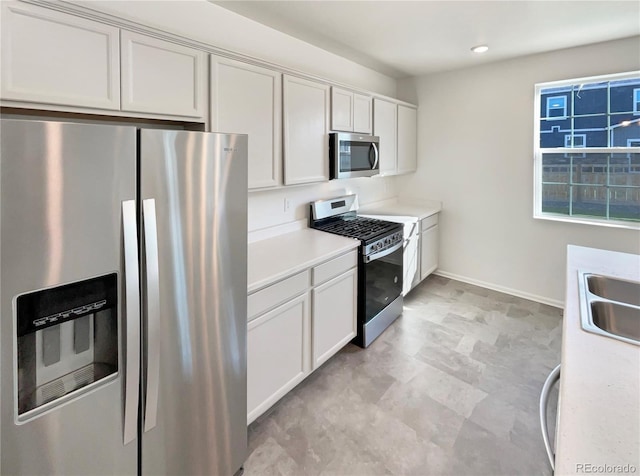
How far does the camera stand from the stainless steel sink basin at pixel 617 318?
1404mm

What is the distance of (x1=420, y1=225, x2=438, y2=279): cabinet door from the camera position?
3.92m

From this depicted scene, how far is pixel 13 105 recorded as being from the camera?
123cm

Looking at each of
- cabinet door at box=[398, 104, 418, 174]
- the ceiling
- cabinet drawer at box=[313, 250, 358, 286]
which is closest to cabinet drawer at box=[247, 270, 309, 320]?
cabinet drawer at box=[313, 250, 358, 286]

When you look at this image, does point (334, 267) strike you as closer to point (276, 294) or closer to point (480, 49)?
point (276, 294)

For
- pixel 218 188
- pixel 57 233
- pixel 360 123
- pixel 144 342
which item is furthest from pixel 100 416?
pixel 360 123

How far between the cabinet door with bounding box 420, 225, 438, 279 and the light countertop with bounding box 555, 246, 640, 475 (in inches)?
102

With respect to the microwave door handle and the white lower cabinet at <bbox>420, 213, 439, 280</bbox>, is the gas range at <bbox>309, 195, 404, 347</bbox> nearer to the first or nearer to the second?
the microwave door handle

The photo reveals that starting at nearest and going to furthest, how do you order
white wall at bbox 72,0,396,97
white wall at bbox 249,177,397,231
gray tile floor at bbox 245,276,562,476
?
gray tile floor at bbox 245,276,562,476 < white wall at bbox 72,0,396,97 < white wall at bbox 249,177,397,231

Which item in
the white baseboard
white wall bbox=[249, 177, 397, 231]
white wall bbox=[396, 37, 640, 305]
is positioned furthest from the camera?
the white baseboard

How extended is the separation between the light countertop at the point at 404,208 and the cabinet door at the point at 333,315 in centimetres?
148

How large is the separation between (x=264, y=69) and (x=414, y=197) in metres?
2.93

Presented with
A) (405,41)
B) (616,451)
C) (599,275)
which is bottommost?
(616,451)

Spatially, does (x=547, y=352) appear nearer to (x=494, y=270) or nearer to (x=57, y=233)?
(x=494, y=270)

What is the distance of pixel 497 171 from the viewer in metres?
3.77
